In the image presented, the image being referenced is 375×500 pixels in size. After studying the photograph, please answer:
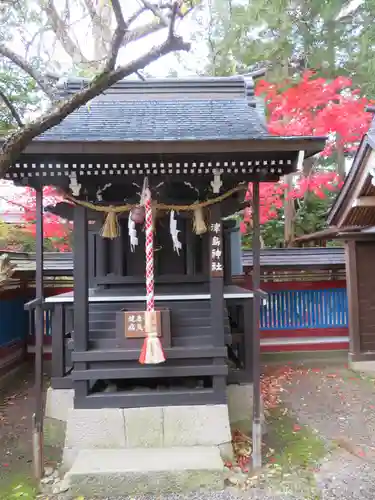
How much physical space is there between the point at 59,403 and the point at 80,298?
2.00 metres

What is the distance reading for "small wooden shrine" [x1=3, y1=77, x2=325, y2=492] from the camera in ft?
16.3

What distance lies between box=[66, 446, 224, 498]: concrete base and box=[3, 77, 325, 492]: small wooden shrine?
9.4 inches

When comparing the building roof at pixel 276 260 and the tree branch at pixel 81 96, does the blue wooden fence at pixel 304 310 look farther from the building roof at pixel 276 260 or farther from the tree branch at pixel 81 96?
the tree branch at pixel 81 96

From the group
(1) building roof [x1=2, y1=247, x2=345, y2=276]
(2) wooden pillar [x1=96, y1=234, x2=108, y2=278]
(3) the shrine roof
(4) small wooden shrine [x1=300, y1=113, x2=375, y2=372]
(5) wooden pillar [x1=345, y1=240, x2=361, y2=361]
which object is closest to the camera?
(3) the shrine roof

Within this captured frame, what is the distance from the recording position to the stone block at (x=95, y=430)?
17.5ft

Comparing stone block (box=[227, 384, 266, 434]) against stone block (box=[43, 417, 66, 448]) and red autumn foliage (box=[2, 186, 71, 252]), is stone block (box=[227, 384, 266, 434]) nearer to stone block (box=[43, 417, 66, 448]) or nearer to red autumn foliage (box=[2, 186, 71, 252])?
stone block (box=[43, 417, 66, 448])

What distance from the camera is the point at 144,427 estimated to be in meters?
5.40

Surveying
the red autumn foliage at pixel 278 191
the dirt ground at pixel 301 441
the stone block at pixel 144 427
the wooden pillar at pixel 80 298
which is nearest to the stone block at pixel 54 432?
the dirt ground at pixel 301 441

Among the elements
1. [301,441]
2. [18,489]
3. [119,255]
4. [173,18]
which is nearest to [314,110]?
Result: [119,255]

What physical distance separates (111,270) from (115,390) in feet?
6.98

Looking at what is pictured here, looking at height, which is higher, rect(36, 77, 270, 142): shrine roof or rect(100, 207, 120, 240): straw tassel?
rect(36, 77, 270, 142): shrine roof

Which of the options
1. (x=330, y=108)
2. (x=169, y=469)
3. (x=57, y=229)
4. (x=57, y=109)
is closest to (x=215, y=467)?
(x=169, y=469)

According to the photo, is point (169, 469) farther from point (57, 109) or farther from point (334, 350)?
point (334, 350)

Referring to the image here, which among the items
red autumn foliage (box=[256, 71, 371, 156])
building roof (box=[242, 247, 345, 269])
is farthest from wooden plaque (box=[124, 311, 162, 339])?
red autumn foliage (box=[256, 71, 371, 156])
